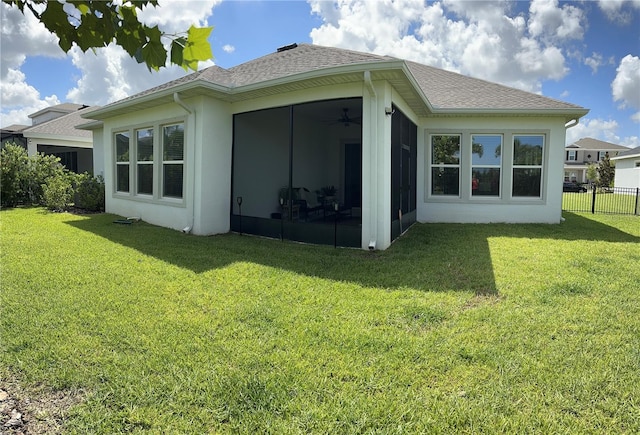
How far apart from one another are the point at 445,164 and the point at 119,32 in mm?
9751

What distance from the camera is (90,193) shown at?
1213 cm

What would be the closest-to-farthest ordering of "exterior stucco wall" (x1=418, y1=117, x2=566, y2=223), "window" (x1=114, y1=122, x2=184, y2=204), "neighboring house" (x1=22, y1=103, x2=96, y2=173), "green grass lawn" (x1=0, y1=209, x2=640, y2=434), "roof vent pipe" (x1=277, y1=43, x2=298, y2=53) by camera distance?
"green grass lawn" (x1=0, y1=209, x2=640, y2=434) → "window" (x1=114, y1=122, x2=184, y2=204) → "exterior stucco wall" (x1=418, y1=117, x2=566, y2=223) → "roof vent pipe" (x1=277, y1=43, x2=298, y2=53) → "neighboring house" (x1=22, y1=103, x2=96, y2=173)

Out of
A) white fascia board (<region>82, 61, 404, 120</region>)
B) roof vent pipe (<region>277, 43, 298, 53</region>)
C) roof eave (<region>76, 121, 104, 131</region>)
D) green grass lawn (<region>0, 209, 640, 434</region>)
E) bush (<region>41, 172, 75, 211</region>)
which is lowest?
green grass lawn (<region>0, 209, 640, 434</region>)

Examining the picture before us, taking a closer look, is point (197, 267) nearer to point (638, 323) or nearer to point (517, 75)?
point (638, 323)

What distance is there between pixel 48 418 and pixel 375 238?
5297 millimetres

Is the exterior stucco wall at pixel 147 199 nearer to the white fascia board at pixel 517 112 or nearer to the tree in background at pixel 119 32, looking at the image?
the white fascia board at pixel 517 112

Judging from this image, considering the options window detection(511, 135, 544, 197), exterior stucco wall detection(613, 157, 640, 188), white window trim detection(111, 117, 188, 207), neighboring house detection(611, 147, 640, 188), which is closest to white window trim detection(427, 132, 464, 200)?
window detection(511, 135, 544, 197)

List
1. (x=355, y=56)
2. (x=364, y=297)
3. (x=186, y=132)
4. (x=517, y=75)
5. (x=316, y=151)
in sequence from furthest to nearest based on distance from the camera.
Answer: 1. (x=517, y=75)
2. (x=316, y=151)
3. (x=186, y=132)
4. (x=355, y=56)
5. (x=364, y=297)

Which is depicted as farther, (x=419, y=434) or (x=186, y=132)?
(x=186, y=132)

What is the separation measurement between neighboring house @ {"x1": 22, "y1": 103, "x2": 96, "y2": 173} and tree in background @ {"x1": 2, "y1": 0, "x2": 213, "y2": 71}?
13414 mm

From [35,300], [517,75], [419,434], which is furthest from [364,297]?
[517,75]

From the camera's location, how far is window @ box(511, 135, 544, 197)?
33.0 feet

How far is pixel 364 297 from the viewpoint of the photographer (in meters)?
4.43

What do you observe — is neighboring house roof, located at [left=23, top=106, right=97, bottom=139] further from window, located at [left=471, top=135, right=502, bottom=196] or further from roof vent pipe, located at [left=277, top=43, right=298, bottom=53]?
window, located at [left=471, top=135, right=502, bottom=196]
